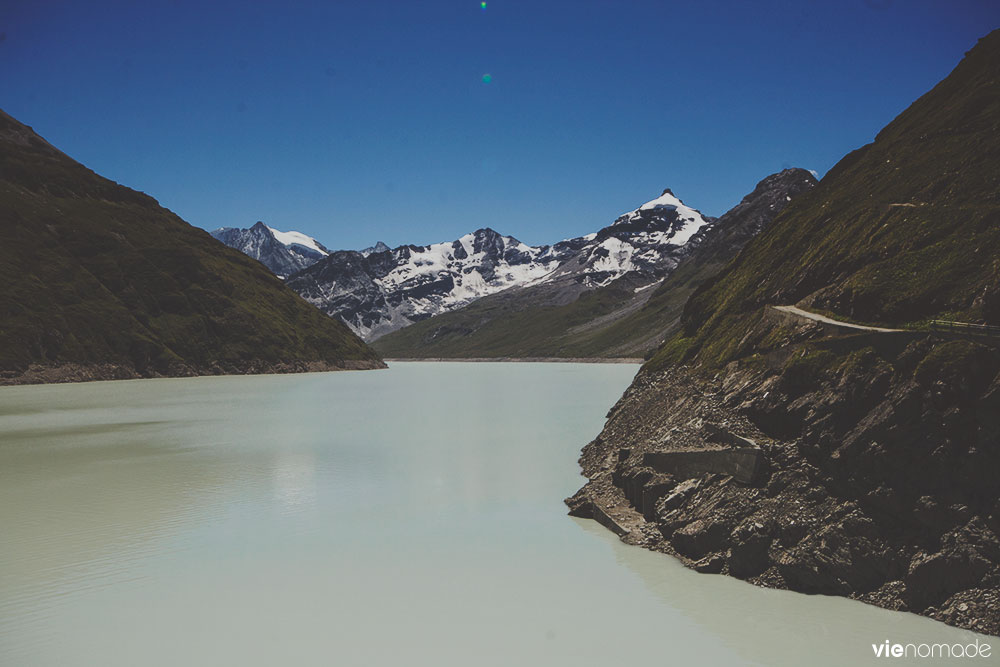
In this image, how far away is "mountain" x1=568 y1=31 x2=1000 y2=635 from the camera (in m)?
18.1

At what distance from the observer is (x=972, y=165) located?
108ft

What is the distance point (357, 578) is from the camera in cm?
2250

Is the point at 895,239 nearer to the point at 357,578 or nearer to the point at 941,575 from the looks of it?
the point at 941,575

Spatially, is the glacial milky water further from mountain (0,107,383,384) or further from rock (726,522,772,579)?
mountain (0,107,383,384)

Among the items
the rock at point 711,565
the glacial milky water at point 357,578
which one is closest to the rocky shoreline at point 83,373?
the glacial milky water at point 357,578

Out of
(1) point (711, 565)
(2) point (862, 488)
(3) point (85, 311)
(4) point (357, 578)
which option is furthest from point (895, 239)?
(3) point (85, 311)

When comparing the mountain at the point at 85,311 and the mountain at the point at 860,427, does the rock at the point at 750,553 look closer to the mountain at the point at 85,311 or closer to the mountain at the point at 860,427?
the mountain at the point at 860,427

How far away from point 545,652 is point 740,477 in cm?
1015

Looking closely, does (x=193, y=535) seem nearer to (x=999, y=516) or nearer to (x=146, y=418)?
(x=999, y=516)

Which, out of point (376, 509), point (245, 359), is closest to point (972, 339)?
point (376, 509)

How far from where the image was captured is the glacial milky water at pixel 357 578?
17.0 metres

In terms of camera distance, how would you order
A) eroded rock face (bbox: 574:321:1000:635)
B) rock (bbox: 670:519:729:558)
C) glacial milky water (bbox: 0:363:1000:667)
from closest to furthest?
glacial milky water (bbox: 0:363:1000:667) → eroded rock face (bbox: 574:321:1000:635) → rock (bbox: 670:519:729:558)

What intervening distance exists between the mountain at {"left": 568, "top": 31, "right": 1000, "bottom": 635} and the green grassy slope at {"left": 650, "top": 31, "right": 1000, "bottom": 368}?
131 mm

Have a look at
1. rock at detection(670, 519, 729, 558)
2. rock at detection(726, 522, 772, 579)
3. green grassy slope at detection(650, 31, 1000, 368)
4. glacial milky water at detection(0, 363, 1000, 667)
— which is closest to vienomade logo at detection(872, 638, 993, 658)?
glacial milky water at detection(0, 363, 1000, 667)
